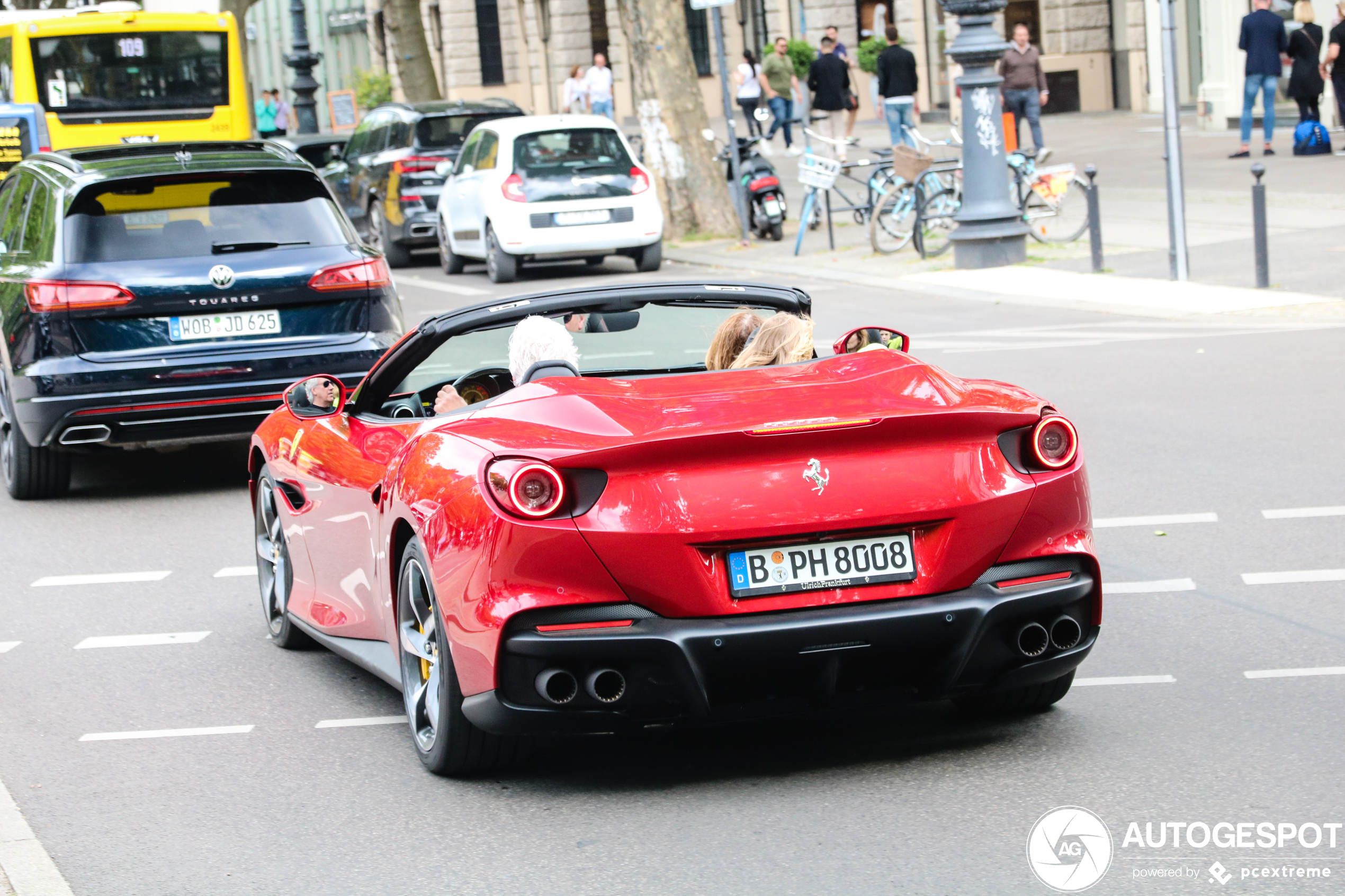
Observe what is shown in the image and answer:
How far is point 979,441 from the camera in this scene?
478cm

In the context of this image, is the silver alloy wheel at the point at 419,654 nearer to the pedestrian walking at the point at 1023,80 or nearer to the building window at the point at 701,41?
the pedestrian walking at the point at 1023,80

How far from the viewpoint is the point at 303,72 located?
39500 mm

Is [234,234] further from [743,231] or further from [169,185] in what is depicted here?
[743,231]

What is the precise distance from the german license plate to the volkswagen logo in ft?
19.0

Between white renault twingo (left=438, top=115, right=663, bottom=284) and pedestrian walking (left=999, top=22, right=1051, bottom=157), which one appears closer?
white renault twingo (left=438, top=115, right=663, bottom=284)

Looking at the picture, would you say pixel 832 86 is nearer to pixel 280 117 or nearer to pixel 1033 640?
pixel 280 117

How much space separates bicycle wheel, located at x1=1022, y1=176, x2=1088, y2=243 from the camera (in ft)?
65.3

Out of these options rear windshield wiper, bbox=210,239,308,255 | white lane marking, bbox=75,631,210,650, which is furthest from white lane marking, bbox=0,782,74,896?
rear windshield wiper, bbox=210,239,308,255

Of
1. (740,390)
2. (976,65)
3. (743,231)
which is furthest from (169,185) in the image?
(743,231)

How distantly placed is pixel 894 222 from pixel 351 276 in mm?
11667

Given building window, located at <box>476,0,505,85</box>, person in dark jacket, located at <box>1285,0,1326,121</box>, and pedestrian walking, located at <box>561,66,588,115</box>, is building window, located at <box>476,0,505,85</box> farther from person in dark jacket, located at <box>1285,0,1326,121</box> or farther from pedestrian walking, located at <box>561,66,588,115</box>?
person in dark jacket, located at <box>1285,0,1326,121</box>

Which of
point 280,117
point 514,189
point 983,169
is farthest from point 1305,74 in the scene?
point 280,117

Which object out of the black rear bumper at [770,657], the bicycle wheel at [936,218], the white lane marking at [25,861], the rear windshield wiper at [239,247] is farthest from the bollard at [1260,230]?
the white lane marking at [25,861]

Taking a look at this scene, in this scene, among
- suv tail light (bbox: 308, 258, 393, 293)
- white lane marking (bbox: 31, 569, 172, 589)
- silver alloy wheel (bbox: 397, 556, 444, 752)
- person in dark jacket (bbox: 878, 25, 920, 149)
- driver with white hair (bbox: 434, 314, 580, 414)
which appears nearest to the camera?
silver alloy wheel (bbox: 397, 556, 444, 752)
